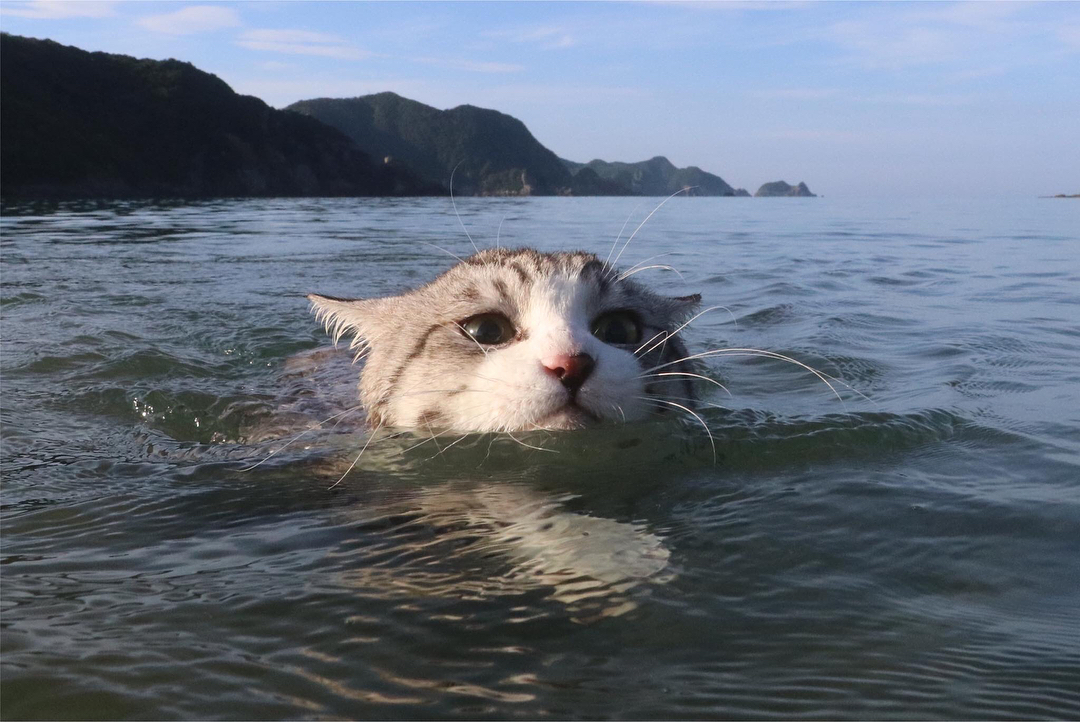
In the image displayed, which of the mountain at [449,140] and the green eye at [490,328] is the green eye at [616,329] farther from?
the mountain at [449,140]

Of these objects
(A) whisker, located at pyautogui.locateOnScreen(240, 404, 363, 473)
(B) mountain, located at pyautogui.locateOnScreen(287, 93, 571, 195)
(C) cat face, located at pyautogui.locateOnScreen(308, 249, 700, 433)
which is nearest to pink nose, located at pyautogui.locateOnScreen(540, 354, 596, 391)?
(C) cat face, located at pyautogui.locateOnScreen(308, 249, 700, 433)

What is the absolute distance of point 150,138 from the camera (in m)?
68.8

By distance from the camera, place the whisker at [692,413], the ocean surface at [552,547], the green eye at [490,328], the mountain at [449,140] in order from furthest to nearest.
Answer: the mountain at [449,140], the green eye at [490,328], the whisker at [692,413], the ocean surface at [552,547]

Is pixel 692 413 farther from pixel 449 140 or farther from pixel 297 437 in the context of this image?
pixel 449 140

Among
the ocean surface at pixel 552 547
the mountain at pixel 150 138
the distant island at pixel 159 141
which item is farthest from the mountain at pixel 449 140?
the ocean surface at pixel 552 547

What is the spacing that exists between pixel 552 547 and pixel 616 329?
5.23 feet

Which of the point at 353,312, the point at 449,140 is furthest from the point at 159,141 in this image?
the point at 353,312

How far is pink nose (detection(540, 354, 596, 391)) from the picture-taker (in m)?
3.41

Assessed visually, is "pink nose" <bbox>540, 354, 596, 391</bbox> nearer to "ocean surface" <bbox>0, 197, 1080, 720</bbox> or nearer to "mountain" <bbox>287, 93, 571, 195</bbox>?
"ocean surface" <bbox>0, 197, 1080, 720</bbox>

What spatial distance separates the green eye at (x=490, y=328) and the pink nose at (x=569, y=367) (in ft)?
1.89

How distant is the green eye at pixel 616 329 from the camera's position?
4.16 meters

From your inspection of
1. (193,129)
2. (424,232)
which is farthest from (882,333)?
(193,129)

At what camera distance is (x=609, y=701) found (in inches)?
78.4

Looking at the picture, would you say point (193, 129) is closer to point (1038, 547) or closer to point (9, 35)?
point (9, 35)
